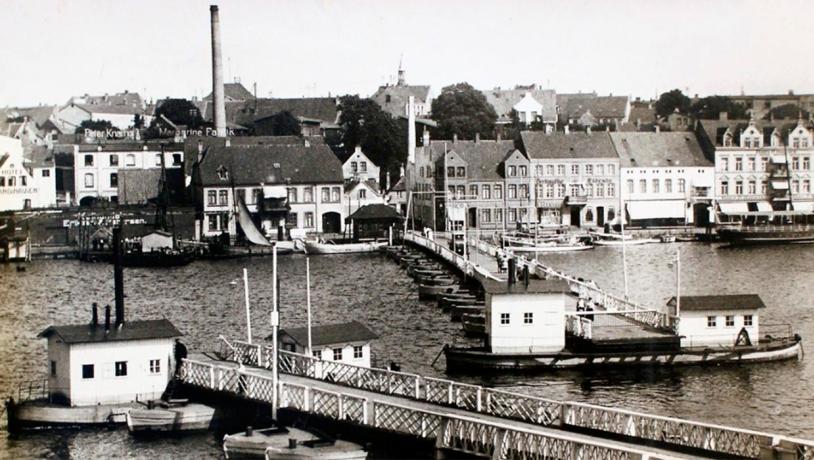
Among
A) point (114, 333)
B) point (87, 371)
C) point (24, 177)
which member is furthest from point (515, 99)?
point (87, 371)

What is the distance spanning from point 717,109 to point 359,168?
39897mm

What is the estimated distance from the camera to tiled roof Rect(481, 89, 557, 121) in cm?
14250

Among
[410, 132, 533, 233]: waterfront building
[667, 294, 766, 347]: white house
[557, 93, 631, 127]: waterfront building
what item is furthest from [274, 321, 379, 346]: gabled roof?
[557, 93, 631, 127]: waterfront building

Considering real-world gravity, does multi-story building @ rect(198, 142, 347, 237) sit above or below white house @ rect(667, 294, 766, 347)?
above

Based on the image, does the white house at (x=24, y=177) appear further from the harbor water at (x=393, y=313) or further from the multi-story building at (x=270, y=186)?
the multi-story building at (x=270, y=186)

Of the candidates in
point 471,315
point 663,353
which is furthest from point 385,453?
point 471,315

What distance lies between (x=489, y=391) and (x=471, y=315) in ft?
73.8

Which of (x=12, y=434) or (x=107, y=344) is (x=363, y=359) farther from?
(x=12, y=434)

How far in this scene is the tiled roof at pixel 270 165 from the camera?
10069cm

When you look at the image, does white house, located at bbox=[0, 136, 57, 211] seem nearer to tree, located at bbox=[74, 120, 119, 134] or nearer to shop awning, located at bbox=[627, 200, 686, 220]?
tree, located at bbox=[74, 120, 119, 134]

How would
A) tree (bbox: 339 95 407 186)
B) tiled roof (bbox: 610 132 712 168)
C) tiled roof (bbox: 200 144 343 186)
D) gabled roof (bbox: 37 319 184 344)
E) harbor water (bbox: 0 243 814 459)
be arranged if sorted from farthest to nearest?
tree (bbox: 339 95 407 186), tiled roof (bbox: 610 132 712 168), tiled roof (bbox: 200 144 343 186), harbor water (bbox: 0 243 814 459), gabled roof (bbox: 37 319 184 344)

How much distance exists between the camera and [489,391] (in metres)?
30.1

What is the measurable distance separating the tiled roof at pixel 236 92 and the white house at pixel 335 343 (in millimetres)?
105664

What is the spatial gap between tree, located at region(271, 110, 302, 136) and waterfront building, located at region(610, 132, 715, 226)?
125ft
